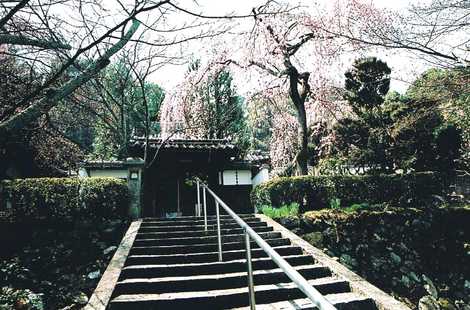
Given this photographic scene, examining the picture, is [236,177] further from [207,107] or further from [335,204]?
[207,107]

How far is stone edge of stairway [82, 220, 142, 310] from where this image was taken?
3.99 m

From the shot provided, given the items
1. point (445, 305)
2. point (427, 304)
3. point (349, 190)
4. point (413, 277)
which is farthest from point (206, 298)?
point (349, 190)

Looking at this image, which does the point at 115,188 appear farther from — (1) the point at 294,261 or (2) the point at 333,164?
(2) the point at 333,164

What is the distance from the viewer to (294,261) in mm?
5992

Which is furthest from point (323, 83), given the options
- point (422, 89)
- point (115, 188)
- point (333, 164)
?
point (115, 188)

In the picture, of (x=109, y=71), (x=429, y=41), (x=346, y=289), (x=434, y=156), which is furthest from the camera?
(x=434, y=156)

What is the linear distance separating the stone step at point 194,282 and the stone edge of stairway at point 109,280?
0.16 metres

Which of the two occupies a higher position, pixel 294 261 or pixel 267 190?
pixel 267 190

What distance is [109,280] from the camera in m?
4.68

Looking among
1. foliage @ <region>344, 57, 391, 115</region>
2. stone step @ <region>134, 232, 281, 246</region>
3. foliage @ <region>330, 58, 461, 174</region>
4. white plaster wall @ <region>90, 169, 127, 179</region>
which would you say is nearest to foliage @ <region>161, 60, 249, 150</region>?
white plaster wall @ <region>90, 169, 127, 179</region>

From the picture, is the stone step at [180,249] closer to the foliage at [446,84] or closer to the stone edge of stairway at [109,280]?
the stone edge of stairway at [109,280]

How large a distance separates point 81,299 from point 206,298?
221 centimetres

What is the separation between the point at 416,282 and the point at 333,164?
694cm

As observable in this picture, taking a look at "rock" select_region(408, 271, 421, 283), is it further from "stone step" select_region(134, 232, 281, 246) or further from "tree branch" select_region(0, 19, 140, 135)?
"tree branch" select_region(0, 19, 140, 135)
